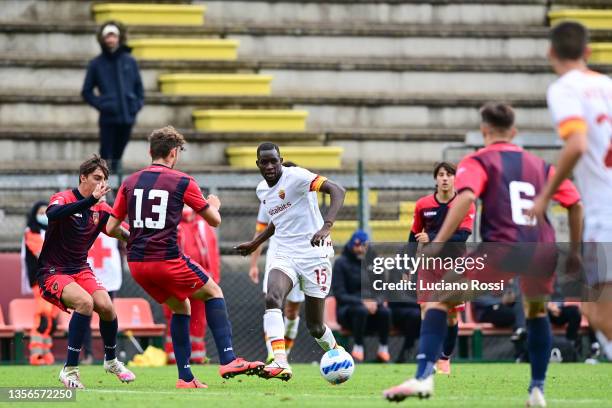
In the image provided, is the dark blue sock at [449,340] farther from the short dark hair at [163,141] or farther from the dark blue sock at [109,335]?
the short dark hair at [163,141]

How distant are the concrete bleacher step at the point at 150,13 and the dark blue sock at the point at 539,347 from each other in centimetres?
1529

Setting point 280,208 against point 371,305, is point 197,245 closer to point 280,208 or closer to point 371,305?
point 371,305

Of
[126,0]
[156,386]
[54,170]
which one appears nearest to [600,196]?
[156,386]

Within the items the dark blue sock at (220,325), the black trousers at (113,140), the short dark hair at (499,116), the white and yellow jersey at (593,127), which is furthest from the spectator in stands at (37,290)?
the white and yellow jersey at (593,127)

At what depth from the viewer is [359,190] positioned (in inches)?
805

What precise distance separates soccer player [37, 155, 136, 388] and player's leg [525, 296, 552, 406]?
4016 millimetres

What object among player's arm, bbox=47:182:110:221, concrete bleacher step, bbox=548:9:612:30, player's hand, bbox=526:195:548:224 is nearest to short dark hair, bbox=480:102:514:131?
player's hand, bbox=526:195:548:224

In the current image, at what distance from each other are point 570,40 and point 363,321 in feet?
33.5

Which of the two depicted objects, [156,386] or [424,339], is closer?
[424,339]

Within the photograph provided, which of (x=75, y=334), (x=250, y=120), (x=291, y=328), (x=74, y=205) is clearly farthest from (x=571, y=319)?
(x=74, y=205)

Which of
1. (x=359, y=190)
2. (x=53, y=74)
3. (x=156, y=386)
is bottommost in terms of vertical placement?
(x=156, y=386)

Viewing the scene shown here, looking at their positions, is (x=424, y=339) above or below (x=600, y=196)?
below

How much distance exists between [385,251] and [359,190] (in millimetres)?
1299

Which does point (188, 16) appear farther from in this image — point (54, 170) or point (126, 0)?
point (54, 170)
